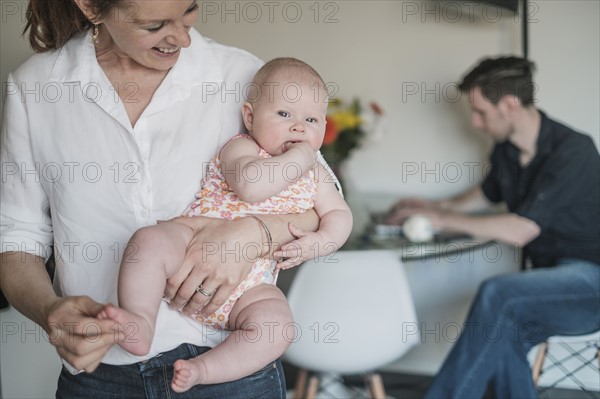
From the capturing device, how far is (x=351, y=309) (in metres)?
2.43

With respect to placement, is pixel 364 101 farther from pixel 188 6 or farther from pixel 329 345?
pixel 188 6

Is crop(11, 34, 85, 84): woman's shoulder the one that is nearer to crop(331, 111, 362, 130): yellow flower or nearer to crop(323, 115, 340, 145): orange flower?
crop(323, 115, 340, 145): orange flower

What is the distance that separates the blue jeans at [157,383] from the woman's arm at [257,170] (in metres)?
0.28

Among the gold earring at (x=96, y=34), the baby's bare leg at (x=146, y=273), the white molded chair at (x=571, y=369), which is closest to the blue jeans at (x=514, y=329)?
the white molded chair at (x=571, y=369)

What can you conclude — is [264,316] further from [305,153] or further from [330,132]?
[330,132]

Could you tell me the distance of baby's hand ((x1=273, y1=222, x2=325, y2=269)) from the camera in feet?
3.88

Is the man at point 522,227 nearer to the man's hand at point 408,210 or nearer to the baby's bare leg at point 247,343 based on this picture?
the man's hand at point 408,210

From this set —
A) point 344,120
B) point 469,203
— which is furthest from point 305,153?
point 469,203

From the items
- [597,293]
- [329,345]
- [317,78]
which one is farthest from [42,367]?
[597,293]

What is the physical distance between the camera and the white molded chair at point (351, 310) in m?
2.41

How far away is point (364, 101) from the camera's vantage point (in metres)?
3.44

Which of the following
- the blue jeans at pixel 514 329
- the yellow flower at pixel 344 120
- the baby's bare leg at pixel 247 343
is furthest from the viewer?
the yellow flower at pixel 344 120

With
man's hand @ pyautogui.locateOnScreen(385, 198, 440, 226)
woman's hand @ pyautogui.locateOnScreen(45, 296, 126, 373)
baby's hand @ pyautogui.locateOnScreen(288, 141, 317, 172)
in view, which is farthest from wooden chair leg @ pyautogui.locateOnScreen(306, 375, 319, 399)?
woman's hand @ pyautogui.locateOnScreen(45, 296, 126, 373)

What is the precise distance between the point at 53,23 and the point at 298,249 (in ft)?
1.98
